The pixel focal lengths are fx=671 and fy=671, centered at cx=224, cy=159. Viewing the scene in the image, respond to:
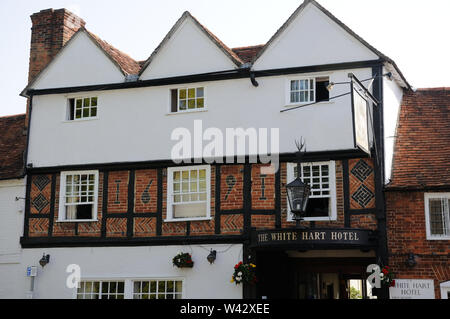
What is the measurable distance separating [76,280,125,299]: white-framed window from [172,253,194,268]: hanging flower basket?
1818mm

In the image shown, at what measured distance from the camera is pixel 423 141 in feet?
56.2

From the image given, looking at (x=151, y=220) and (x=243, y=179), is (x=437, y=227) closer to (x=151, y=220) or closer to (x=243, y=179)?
(x=243, y=179)

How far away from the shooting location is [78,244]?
17906 millimetres

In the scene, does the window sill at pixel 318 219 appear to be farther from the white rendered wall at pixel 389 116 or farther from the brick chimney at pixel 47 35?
the brick chimney at pixel 47 35

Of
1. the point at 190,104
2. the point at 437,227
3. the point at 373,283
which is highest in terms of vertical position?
the point at 190,104

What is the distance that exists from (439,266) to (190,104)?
750 cm

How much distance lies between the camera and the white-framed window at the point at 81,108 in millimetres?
18922

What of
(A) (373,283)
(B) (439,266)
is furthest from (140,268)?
(B) (439,266)

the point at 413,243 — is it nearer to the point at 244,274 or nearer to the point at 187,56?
the point at 244,274

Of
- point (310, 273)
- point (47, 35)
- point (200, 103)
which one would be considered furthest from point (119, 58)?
point (310, 273)

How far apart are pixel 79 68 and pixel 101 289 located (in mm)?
6244

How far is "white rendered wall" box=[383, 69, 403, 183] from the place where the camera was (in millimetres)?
16438

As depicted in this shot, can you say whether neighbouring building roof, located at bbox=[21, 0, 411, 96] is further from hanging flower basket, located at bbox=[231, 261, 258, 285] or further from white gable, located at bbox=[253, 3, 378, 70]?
hanging flower basket, located at bbox=[231, 261, 258, 285]

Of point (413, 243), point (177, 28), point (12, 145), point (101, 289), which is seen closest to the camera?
point (413, 243)
